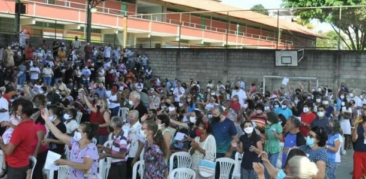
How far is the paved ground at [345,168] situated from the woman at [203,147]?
13.1 ft

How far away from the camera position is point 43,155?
6918mm

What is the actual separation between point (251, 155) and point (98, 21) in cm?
2632

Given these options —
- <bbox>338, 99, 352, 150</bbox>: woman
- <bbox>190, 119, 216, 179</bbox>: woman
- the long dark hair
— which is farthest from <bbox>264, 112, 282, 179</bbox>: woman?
<bbox>338, 99, 352, 150</bbox>: woman

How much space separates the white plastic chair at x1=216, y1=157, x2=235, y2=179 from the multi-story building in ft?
50.0

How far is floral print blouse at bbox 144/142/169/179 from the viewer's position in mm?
5566

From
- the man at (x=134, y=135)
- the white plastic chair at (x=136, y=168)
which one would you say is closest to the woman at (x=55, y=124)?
the man at (x=134, y=135)

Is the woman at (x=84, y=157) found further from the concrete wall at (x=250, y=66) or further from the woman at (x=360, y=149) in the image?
the concrete wall at (x=250, y=66)

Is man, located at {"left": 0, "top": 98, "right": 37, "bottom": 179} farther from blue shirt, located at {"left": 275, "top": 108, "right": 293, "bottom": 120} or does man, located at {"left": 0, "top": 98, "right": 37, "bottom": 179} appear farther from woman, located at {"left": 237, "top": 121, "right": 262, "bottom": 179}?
blue shirt, located at {"left": 275, "top": 108, "right": 293, "bottom": 120}

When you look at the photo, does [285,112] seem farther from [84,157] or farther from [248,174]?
[84,157]

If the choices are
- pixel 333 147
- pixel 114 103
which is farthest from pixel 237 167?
pixel 114 103

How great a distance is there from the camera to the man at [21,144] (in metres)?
5.36

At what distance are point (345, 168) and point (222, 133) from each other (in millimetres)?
4673

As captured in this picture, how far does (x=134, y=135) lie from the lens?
7.41 meters

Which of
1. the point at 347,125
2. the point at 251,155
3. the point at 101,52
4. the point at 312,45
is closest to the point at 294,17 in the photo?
the point at 312,45
